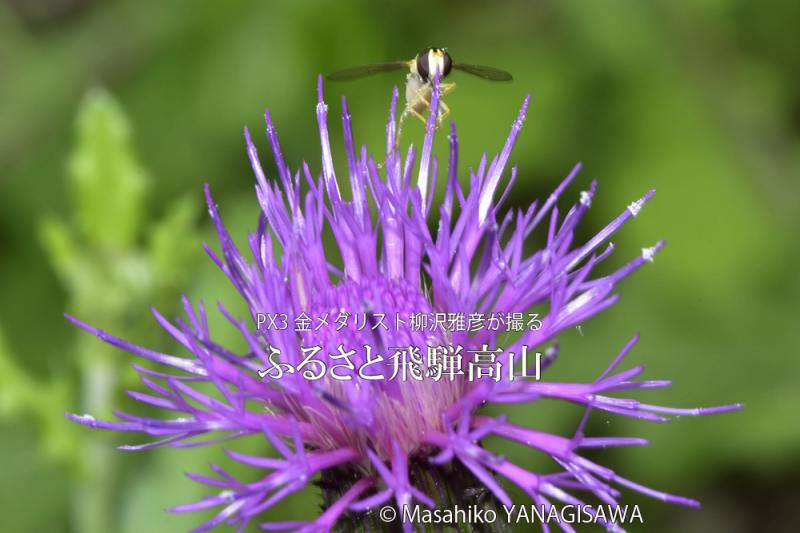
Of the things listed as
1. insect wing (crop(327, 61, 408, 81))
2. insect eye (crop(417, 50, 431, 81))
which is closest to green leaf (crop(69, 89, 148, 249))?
insect wing (crop(327, 61, 408, 81))

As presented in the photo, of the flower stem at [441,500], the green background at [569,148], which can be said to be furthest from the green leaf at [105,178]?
the flower stem at [441,500]

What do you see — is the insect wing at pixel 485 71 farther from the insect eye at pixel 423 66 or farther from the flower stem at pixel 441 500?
the flower stem at pixel 441 500

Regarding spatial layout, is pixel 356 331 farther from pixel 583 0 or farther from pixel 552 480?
pixel 583 0

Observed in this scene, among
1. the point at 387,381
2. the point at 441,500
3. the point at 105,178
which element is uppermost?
the point at 105,178

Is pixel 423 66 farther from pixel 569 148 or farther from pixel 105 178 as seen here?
pixel 569 148

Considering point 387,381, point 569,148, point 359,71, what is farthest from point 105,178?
point 569,148

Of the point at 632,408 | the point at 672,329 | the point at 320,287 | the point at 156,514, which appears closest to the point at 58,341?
the point at 156,514
